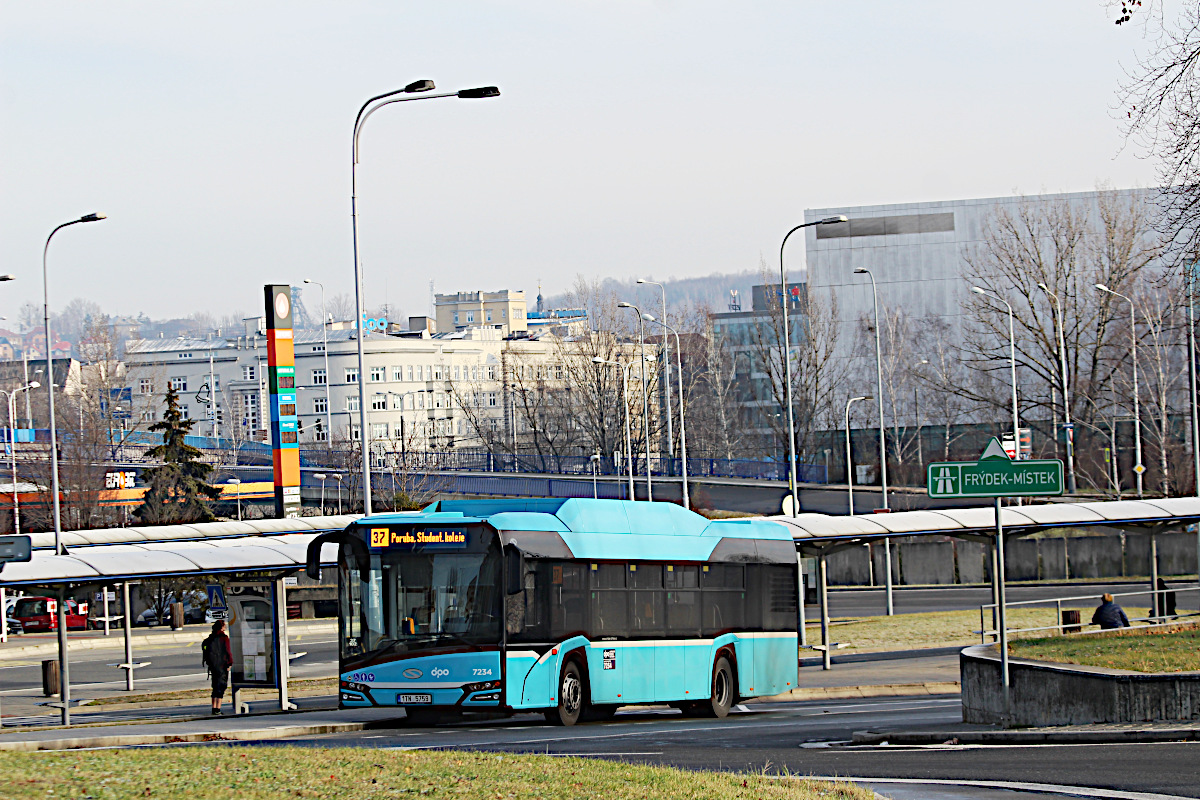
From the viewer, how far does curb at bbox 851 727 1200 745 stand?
14.9 m

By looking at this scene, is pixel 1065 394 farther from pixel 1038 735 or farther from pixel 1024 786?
pixel 1024 786

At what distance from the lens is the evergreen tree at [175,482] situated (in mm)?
65188

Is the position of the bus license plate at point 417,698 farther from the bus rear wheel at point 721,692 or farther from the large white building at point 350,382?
the large white building at point 350,382

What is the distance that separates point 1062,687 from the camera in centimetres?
1672

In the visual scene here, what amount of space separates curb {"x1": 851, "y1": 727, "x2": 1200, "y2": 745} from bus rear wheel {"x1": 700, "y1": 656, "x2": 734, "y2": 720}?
13.9 ft

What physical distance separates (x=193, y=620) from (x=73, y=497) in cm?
1258

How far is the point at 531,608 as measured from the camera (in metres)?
18.9

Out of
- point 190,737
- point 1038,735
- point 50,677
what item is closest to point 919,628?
point 1038,735

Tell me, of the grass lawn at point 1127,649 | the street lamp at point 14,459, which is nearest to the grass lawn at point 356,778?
the grass lawn at point 1127,649

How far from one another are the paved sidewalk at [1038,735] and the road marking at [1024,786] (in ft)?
10.2

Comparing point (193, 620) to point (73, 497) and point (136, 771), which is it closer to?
point (73, 497)

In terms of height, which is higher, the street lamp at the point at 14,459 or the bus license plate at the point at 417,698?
the street lamp at the point at 14,459

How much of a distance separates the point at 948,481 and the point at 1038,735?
3.44m

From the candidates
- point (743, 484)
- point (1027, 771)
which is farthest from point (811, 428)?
point (1027, 771)
